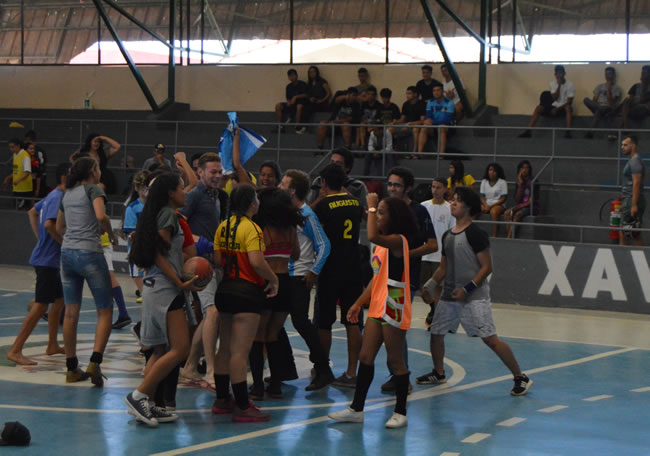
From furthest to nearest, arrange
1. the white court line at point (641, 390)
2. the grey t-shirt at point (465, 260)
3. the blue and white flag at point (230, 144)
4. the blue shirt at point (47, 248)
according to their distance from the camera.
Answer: the blue shirt at point (47, 248)
the blue and white flag at point (230, 144)
the white court line at point (641, 390)
the grey t-shirt at point (465, 260)

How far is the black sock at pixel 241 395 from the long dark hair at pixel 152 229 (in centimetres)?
116

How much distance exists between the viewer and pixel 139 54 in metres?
25.6

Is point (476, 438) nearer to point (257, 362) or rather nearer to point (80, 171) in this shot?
Result: point (257, 362)

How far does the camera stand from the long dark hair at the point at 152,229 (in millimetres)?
7281

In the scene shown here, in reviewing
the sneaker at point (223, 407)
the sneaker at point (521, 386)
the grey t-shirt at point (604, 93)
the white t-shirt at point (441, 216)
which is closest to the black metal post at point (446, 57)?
the grey t-shirt at point (604, 93)

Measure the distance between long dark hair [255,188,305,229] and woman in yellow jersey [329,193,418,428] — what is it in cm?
70

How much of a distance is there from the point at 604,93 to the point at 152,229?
14643mm

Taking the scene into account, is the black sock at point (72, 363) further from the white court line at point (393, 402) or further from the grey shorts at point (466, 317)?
the grey shorts at point (466, 317)

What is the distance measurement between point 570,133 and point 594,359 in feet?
33.2

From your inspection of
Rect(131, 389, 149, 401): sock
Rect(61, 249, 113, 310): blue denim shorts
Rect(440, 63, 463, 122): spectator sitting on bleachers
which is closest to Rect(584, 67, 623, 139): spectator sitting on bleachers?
Rect(440, 63, 463, 122): spectator sitting on bleachers

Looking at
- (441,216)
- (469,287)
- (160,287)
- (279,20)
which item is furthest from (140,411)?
(279,20)

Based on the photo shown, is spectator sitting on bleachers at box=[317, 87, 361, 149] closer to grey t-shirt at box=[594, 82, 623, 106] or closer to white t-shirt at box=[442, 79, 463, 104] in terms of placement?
white t-shirt at box=[442, 79, 463, 104]

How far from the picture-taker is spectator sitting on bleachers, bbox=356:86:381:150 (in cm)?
2036

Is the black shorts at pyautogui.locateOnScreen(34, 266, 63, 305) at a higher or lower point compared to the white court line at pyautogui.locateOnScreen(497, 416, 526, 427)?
higher
